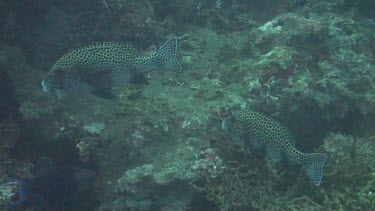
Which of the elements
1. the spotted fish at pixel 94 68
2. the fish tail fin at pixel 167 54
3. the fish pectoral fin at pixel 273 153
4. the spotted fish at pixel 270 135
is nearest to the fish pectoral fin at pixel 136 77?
the spotted fish at pixel 94 68

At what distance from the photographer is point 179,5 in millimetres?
9586

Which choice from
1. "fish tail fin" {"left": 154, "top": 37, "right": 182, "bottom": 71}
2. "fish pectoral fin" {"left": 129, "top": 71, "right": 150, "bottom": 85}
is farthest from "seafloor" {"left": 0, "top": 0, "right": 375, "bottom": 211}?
"fish tail fin" {"left": 154, "top": 37, "right": 182, "bottom": 71}

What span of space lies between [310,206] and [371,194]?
0.95 metres

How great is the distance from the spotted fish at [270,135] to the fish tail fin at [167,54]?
138cm

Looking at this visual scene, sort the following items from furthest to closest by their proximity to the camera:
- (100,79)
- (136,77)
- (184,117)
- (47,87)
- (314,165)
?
(184,117) → (136,77) → (100,79) → (47,87) → (314,165)

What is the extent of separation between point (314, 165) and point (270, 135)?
782 millimetres

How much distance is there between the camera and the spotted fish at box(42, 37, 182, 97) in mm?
5473

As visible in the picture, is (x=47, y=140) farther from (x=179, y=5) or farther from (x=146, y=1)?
(x=179, y=5)

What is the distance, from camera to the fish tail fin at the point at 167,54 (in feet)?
19.1

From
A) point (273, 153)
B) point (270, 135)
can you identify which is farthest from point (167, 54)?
point (273, 153)

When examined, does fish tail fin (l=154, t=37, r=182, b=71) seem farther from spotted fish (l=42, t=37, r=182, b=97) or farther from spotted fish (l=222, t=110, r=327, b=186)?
spotted fish (l=222, t=110, r=327, b=186)

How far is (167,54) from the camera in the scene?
19.3 feet

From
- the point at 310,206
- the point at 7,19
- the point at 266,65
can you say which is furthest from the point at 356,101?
the point at 7,19

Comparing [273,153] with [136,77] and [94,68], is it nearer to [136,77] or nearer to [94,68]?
[136,77]
